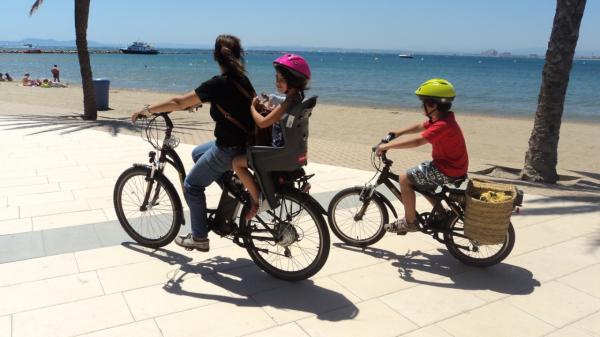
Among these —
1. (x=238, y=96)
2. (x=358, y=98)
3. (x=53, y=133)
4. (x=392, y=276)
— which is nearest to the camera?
(x=238, y=96)

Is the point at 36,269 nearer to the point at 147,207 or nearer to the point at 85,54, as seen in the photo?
the point at 147,207

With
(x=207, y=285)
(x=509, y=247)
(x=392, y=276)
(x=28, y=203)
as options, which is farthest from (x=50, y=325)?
(x=509, y=247)

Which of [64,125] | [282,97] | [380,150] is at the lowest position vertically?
[64,125]

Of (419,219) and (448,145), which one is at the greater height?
(448,145)

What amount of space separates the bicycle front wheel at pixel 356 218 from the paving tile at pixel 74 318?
6.56 feet

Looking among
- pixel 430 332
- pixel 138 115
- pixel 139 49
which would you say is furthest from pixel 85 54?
pixel 139 49

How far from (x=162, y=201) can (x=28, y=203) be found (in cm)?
228

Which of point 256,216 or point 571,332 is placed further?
point 256,216

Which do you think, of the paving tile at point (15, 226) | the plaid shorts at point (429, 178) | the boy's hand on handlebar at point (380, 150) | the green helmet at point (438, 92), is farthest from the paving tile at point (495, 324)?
the paving tile at point (15, 226)

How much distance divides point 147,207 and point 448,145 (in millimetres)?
2607

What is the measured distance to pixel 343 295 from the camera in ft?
12.5

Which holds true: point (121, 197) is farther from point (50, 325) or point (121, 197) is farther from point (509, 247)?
point (509, 247)

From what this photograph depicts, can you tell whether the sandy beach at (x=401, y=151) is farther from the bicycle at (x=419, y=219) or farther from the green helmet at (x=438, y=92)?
the green helmet at (x=438, y=92)

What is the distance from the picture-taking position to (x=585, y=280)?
13.6ft
